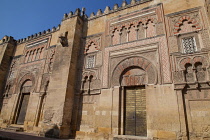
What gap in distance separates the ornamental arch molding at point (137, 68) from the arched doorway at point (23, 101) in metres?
6.04

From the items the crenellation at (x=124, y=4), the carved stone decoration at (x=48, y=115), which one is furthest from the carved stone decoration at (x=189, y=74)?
the carved stone decoration at (x=48, y=115)

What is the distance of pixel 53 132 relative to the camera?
21.5 feet

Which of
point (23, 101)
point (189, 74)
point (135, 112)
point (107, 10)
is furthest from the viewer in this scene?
point (23, 101)

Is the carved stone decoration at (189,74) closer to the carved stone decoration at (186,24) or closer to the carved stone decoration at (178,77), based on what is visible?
the carved stone decoration at (178,77)

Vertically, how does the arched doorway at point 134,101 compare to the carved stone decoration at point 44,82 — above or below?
below

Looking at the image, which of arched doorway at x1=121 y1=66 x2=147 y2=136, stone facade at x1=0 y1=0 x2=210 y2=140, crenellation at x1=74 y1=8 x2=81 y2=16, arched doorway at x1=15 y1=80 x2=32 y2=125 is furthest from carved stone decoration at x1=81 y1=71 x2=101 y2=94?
arched doorway at x1=15 y1=80 x2=32 y2=125

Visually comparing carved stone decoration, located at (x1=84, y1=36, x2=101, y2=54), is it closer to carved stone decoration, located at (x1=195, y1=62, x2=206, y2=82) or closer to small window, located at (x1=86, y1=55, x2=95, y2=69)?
small window, located at (x1=86, y1=55, x2=95, y2=69)

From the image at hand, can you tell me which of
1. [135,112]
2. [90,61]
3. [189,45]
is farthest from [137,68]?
[90,61]

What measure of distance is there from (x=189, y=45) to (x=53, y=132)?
6.75m

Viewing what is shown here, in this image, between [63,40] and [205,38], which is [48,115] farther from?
[205,38]

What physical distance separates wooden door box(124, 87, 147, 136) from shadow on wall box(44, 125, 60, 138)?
9.69 ft

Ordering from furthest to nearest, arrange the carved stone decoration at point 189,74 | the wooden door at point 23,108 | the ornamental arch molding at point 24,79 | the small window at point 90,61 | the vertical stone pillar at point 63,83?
the ornamental arch molding at point 24,79 → the wooden door at point 23,108 → the small window at point 90,61 → the vertical stone pillar at point 63,83 → the carved stone decoration at point 189,74

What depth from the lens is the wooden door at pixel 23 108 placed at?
30.1 ft

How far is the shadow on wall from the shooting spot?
6.47 m
